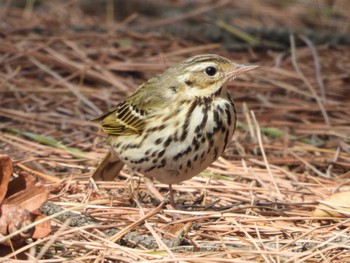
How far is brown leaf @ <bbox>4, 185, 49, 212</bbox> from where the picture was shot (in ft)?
11.0

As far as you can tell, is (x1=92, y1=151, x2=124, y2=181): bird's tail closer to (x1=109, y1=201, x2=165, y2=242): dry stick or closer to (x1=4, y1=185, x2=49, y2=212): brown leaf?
(x1=109, y1=201, x2=165, y2=242): dry stick

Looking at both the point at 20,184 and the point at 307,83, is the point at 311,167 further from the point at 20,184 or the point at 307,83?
the point at 20,184

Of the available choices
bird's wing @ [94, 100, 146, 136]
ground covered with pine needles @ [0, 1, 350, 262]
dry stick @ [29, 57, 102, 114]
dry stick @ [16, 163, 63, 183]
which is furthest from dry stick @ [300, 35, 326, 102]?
dry stick @ [16, 163, 63, 183]

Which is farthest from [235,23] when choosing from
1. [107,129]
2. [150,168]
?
[150,168]

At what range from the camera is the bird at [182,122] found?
13.3ft

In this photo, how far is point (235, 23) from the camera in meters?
8.34

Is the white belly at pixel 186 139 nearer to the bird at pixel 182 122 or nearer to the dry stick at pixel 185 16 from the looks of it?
the bird at pixel 182 122

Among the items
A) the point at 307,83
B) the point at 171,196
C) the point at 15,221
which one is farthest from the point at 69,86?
the point at 15,221

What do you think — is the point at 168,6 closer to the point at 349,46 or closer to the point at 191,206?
the point at 349,46

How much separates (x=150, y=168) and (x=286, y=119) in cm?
210

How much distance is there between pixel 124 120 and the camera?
4.59m

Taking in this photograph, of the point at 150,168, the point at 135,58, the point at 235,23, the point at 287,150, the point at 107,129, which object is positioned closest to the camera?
the point at 150,168

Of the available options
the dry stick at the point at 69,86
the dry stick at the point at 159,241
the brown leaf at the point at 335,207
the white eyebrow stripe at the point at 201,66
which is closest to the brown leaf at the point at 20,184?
the dry stick at the point at 159,241

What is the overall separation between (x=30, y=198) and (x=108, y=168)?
1.45 metres
